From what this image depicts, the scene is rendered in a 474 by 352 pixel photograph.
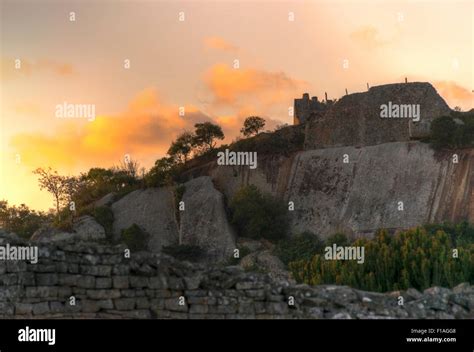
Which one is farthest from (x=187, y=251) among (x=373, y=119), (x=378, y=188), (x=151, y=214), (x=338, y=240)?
(x=373, y=119)

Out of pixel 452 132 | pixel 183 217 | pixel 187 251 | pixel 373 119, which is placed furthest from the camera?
pixel 373 119

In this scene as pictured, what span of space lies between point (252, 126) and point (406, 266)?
38.3 m

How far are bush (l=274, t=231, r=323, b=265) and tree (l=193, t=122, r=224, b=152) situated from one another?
11.5 meters

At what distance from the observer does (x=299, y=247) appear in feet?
168

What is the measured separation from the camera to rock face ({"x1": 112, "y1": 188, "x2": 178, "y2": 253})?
56.8 metres

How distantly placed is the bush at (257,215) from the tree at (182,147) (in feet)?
22.2

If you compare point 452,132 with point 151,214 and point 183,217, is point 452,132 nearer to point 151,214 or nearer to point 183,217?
point 183,217

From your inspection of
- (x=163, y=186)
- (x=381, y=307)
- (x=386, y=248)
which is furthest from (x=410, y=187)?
(x=381, y=307)

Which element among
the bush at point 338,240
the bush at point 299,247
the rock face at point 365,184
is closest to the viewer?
the bush at point 338,240

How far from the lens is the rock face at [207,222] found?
55031 millimetres

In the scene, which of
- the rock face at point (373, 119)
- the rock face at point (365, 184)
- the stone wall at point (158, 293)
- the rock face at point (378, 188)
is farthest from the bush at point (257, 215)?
the stone wall at point (158, 293)

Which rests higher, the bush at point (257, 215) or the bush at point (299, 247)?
the bush at point (257, 215)

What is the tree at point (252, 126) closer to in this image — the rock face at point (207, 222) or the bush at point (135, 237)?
the rock face at point (207, 222)

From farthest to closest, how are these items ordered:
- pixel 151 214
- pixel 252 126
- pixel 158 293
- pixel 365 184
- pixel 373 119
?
pixel 252 126, pixel 151 214, pixel 373 119, pixel 365 184, pixel 158 293
